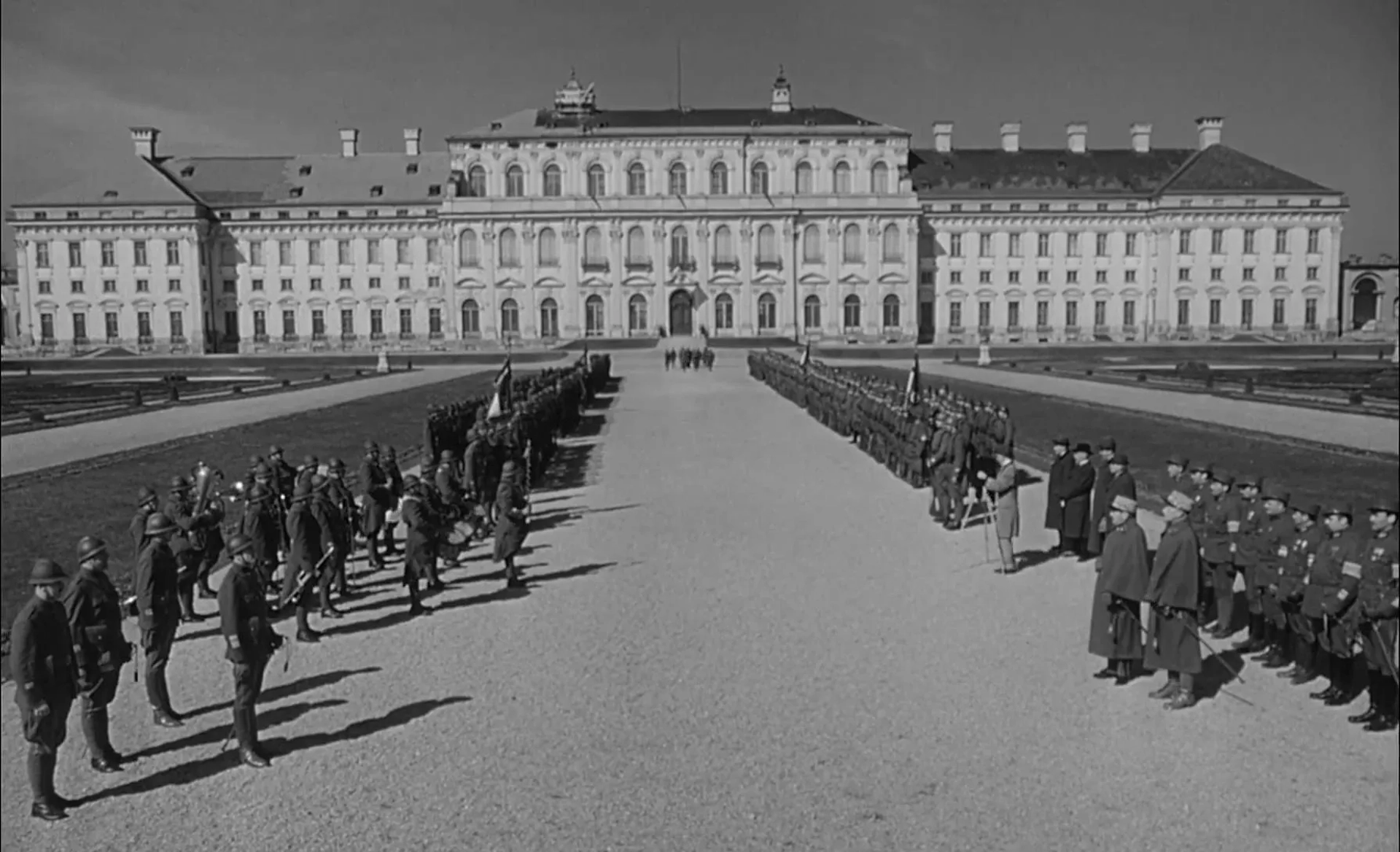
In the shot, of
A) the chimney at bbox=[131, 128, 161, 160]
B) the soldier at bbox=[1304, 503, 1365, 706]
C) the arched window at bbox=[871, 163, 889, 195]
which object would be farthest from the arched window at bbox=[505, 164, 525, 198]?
the soldier at bbox=[1304, 503, 1365, 706]

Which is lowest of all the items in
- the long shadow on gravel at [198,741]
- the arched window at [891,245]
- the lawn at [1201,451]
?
the long shadow on gravel at [198,741]

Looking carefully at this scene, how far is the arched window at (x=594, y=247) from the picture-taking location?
7231 cm

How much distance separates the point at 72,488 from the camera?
16.1m

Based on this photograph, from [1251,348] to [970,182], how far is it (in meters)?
26.1

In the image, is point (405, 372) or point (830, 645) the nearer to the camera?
point (830, 645)

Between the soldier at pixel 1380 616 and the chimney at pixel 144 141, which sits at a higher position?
the chimney at pixel 144 141

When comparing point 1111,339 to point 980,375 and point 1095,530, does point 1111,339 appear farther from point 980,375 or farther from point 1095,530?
point 1095,530

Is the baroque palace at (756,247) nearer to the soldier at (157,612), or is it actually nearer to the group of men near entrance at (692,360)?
the group of men near entrance at (692,360)

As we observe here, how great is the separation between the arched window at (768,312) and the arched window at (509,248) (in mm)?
16120

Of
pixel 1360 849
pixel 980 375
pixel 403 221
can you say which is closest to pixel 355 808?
pixel 1360 849

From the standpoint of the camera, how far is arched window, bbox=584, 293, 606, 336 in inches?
2854

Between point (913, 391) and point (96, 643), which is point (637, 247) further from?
point (96, 643)

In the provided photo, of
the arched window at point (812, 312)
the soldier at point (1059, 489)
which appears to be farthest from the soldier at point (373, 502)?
the arched window at point (812, 312)

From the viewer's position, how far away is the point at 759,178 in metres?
73.9
